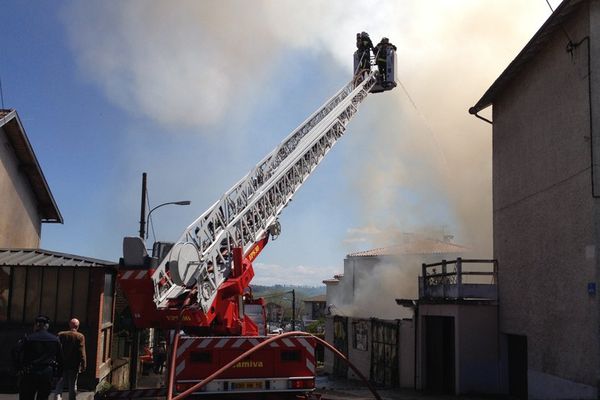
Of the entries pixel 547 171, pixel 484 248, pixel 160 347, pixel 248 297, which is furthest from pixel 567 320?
pixel 160 347

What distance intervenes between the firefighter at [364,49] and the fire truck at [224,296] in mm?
6410

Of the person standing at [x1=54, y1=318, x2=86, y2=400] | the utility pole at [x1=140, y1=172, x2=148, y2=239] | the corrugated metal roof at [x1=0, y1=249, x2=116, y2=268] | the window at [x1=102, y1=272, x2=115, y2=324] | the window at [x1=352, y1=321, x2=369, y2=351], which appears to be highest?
the utility pole at [x1=140, y1=172, x2=148, y2=239]

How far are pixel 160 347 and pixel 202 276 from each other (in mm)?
14831

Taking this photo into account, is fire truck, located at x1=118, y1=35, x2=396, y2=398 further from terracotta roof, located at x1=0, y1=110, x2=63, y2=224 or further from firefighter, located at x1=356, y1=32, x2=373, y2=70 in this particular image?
terracotta roof, located at x1=0, y1=110, x2=63, y2=224

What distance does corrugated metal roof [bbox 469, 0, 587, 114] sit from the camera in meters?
11.8

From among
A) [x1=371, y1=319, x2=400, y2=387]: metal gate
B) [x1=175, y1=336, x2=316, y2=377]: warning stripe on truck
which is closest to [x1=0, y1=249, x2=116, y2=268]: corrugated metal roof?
[x1=175, y1=336, x2=316, y2=377]: warning stripe on truck

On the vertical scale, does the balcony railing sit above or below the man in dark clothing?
above

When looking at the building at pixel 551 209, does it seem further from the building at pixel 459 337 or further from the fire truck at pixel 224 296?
the fire truck at pixel 224 296

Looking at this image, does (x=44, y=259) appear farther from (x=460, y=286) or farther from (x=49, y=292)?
(x=460, y=286)

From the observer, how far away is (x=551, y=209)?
1272 centimetres

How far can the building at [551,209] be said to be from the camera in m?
11.0

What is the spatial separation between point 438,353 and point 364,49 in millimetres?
10760

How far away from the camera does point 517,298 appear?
47.7 feet

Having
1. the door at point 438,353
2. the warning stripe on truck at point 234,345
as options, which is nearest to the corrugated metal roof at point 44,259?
the warning stripe on truck at point 234,345
